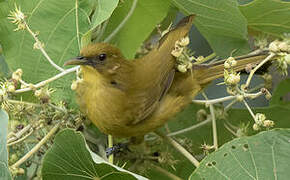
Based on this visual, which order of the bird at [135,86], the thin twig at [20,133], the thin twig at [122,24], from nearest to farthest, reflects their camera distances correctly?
the thin twig at [20,133] < the bird at [135,86] < the thin twig at [122,24]

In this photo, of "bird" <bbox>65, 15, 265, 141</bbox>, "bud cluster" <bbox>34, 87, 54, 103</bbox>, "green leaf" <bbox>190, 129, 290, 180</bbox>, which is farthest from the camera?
"bird" <bbox>65, 15, 265, 141</bbox>

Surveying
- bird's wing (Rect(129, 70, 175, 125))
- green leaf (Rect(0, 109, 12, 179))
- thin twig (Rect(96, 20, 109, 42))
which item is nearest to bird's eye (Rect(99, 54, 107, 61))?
thin twig (Rect(96, 20, 109, 42))

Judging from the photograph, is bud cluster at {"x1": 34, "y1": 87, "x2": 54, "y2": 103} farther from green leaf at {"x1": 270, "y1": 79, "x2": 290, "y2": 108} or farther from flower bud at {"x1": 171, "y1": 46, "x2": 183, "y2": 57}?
green leaf at {"x1": 270, "y1": 79, "x2": 290, "y2": 108}

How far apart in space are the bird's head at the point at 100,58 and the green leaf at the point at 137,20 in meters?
0.17

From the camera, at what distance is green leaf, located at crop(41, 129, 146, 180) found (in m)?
2.28

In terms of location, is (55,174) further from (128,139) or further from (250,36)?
(250,36)

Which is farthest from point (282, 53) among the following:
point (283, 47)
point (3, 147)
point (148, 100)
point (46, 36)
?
point (3, 147)

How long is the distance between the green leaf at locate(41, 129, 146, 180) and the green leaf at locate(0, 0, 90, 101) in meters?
0.40

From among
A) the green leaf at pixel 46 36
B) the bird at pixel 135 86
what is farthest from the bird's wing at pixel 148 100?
the green leaf at pixel 46 36

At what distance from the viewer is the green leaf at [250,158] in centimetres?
223

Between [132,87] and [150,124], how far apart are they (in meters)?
0.21

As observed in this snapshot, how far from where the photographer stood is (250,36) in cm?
311

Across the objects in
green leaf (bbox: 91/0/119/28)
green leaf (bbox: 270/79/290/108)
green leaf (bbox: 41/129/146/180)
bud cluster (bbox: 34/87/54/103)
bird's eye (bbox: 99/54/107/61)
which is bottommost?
green leaf (bbox: 270/79/290/108)

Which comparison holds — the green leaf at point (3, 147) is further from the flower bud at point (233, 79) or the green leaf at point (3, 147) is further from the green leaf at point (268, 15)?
the green leaf at point (268, 15)
